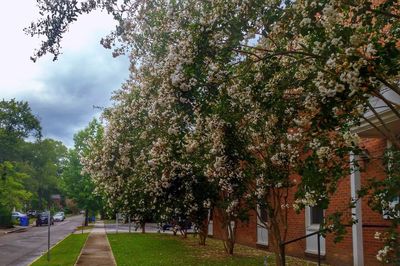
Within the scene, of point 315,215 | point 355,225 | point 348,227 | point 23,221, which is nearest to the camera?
point 355,225

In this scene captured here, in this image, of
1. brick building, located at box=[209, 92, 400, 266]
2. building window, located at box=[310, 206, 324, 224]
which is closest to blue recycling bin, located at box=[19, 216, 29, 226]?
brick building, located at box=[209, 92, 400, 266]

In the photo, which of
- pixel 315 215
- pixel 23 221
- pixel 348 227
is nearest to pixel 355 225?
pixel 348 227

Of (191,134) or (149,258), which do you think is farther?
(149,258)

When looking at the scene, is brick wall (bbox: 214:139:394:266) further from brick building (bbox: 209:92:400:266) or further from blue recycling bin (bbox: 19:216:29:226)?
blue recycling bin (bbox: 19:216:29:226)

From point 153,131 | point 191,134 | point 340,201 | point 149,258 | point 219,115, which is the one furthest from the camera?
point 149,258

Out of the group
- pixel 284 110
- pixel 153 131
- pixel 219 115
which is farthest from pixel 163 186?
pixel 284 110

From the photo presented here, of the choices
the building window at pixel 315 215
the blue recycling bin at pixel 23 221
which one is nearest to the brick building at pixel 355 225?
the building window at pixel 315 215

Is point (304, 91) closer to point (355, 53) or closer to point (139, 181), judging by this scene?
point (355, 53)

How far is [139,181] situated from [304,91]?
9276mm

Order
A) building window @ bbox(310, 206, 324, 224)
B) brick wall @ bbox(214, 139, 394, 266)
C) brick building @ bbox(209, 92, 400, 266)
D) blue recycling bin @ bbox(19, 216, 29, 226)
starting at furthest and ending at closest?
blue recycling bin @ bbox(19, 216, 29, 226) < building window @ bbox(310, 206, 324, 224) < brick wall @ bbox(214, 139, 394, 266) < brick building @ bbox(209, 92, 400, 266)

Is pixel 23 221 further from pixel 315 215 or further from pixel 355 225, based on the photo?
pixel 355 225

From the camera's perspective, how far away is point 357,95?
4789mm

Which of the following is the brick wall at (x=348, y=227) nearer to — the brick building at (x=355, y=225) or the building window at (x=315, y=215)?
the brick building at (x=355, y=225)

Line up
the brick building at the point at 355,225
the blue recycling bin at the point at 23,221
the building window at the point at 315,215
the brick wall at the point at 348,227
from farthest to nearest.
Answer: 1. the blue recycling bin at the point at 23,221
2. the building window at the point at 315,215
3. the brick wall at the point at 348,227
4. the brick building at the point at 355,225
